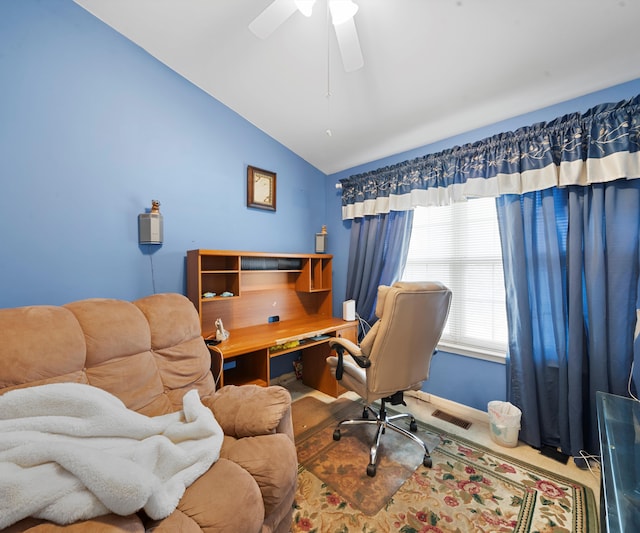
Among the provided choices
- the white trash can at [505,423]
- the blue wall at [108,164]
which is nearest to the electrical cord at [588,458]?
the white trash can at [505,423]

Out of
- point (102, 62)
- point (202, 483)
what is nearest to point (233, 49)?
point (102, 62)

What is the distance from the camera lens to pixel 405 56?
5.78 ft

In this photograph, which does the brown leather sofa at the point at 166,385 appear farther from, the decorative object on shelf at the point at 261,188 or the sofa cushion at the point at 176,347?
the decorative object on shelf at the point at 261,188

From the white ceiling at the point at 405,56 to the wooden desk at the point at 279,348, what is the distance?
6.12ft

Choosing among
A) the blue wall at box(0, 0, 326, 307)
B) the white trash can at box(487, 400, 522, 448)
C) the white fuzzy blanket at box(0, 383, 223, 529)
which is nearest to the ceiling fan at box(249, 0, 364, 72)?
the blue wall at box(0, 0, 326, 307)

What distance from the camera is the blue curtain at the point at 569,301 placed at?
167 centimetres

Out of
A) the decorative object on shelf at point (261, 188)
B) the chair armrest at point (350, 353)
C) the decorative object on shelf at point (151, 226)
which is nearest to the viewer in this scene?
the chair armrest at point (350, 353)

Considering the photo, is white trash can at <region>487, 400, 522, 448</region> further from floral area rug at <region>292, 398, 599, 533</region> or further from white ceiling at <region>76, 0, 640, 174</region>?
white ceiling at <region>76, 0, 640, 174</region>

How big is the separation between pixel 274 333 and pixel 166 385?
A: 0.96 metres

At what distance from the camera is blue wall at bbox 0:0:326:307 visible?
5.15ft

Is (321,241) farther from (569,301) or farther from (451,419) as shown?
(569,301)

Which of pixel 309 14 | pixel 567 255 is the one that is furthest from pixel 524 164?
pixel 309 14

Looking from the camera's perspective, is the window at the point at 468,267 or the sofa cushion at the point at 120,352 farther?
the window at the point at 468,267

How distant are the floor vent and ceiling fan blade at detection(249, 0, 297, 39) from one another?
2.89 metres
